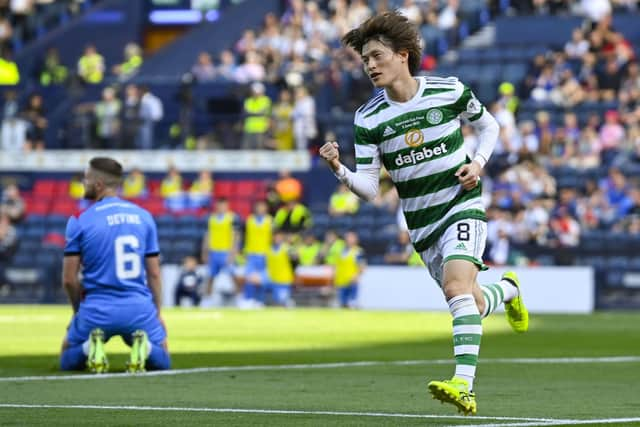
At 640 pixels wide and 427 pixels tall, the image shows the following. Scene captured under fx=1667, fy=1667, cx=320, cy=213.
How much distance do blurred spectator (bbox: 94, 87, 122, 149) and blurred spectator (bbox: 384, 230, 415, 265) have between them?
7243 mm

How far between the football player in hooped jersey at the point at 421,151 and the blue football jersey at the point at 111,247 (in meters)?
3.53

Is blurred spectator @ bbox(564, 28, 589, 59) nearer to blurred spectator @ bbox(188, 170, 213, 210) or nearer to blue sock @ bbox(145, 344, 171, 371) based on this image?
blurred spectator @ bbox(188, 170, 213, 210)

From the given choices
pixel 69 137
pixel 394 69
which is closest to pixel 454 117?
pixel 394 69

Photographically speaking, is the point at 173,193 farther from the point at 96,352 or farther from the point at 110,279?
the point at 96,352

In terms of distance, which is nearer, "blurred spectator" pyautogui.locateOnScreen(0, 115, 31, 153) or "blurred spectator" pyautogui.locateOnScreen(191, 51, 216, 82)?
"blurred spectator" pyautogui.locateOnScreen(0, 115, 31, 153)

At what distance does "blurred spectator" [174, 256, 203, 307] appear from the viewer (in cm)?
2961

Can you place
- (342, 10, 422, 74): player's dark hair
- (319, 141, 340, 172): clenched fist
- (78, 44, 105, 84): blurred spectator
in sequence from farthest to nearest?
1. (78, 44, 105, 84): blurred spectator
2. (342, 10, 422, 74): player's dark hair
3. (319, 141, 340, 172): clenched fist

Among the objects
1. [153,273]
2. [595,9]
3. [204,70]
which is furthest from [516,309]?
[204,70]

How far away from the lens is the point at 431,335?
19859 millimetres

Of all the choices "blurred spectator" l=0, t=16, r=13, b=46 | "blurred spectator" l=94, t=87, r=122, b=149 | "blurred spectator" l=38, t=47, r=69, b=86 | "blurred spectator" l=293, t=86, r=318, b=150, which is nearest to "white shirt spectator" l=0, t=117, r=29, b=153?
"blurred spectator" l=94, t=87, r=122, b=149

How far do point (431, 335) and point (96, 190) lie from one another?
770cm

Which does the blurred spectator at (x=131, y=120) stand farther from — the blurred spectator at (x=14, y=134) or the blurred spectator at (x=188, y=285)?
the blurred spectator at (x=188, y=285)

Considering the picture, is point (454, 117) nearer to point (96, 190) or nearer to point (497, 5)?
point (96, 190)

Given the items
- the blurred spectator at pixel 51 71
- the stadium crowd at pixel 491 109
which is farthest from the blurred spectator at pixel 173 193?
the blurred spectator at pixel 51 71
